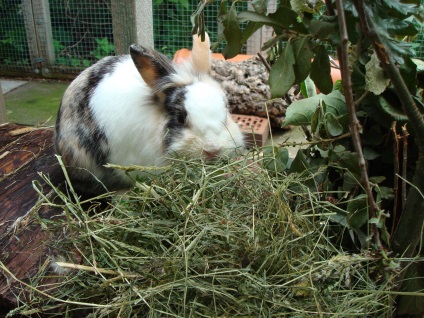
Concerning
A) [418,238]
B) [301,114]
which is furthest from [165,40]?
[418,238]

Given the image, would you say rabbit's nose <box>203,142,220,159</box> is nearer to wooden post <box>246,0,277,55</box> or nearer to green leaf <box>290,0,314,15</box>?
green leaf <box>290,0,314,15</box>

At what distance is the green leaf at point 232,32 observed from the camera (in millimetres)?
1189

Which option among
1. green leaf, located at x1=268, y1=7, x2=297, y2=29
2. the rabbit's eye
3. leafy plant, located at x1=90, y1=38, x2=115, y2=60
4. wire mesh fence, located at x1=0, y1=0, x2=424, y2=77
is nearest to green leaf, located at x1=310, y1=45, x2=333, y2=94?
green leaf, located at x1=268, y1=7, x2=297, y2=29

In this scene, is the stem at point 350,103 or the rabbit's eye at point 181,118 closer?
the stem at point 350,103

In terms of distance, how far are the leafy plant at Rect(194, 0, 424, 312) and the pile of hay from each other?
0.10 m

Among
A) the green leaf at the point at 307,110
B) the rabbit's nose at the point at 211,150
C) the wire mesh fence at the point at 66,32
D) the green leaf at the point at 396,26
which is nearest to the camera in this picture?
the green leaf at the point at 396,26

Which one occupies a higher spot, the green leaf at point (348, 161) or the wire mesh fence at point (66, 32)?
the green leaf at point (348, 161)

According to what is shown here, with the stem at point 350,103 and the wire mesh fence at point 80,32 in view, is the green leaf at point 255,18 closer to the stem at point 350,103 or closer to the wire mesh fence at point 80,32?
the stem at point 350,103

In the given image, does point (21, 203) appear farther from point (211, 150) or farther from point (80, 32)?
point (80, 32)

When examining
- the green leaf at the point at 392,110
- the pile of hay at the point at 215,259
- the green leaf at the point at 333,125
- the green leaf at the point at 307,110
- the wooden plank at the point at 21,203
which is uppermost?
the green leaf at the point at 392,110

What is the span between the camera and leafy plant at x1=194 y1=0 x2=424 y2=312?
1.02 metres

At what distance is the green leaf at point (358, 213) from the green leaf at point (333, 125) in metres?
0.19

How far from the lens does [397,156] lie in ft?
4.24

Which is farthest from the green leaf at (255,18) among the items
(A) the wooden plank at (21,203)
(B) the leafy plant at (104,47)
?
(B) the leafy plant at (104,47)
